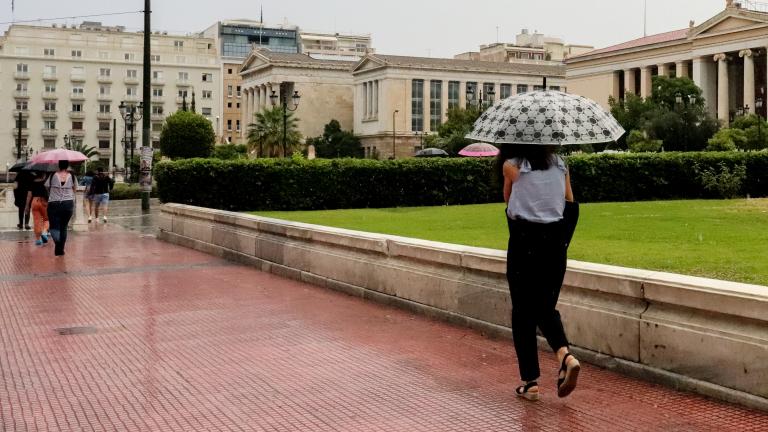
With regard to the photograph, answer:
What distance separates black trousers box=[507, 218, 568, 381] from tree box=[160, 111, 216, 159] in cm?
3769

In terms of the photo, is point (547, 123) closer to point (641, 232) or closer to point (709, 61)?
point (641, 232)

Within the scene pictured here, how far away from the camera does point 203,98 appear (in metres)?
119

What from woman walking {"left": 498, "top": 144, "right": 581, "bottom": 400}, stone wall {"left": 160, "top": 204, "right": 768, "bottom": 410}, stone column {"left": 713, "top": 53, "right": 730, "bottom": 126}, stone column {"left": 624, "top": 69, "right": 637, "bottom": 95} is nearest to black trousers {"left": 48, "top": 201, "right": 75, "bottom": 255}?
stone wall {"left": 160, "top": 204, "right": 768, "bottom": 410}

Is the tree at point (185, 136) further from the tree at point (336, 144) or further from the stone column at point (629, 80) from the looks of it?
the tree at point (336, 144)

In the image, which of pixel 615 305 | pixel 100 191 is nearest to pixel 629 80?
pixel 100 191

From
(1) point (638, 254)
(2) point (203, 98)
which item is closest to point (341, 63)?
(2) point (203, 98)

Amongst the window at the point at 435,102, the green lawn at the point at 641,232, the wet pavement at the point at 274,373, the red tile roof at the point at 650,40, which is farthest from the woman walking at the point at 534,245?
the window at the point at 435,102

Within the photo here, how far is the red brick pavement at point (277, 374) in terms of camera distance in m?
5.21

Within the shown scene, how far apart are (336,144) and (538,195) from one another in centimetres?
10564

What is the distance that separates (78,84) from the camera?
371 feet

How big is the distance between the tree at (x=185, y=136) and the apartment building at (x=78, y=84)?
70.8 metres

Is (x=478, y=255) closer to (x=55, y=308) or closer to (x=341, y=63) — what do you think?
(x=55, y=308)

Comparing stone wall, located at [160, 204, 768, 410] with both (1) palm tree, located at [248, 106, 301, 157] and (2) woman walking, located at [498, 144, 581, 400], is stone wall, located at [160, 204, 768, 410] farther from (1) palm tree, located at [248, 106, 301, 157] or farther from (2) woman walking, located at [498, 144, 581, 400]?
(1) palm tree, located at [248, 106, 301, 157]

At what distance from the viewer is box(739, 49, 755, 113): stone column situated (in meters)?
→ 75.9
